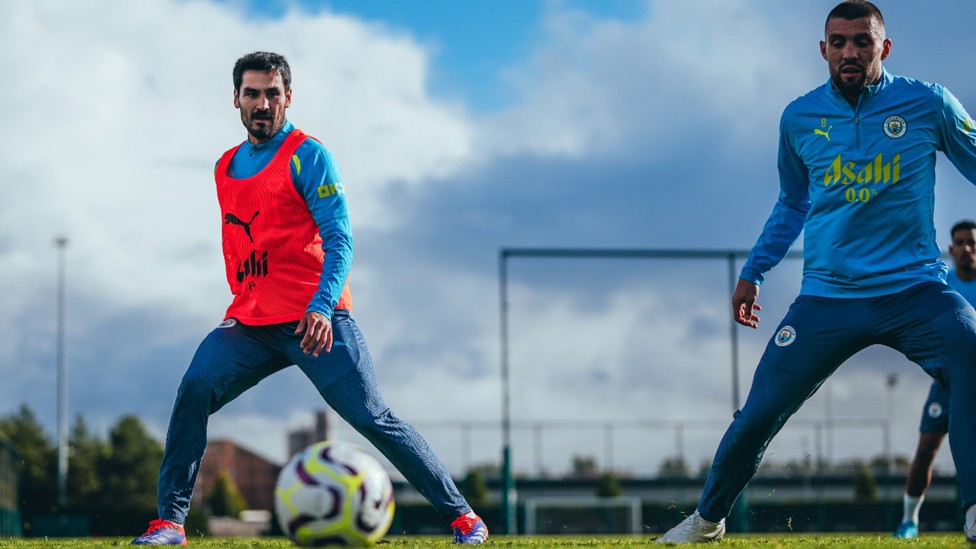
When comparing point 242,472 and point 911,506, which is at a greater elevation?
point 911,506

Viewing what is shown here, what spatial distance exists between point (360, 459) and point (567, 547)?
1.23 m

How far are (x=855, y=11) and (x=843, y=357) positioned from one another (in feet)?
4.73

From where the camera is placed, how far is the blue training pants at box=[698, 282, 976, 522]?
15.5ft

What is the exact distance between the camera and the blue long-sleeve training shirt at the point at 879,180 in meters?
4.92

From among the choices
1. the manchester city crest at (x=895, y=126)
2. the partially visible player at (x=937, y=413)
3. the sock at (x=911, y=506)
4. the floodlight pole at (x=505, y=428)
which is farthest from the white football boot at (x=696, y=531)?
the floodlight pole at (x=505, y=428)

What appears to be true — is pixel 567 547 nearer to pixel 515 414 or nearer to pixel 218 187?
pixel 218 187

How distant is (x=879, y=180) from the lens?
194 inches

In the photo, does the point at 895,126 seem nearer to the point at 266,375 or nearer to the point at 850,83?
the point at 850,83

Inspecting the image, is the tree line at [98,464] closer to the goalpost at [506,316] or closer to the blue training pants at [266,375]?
the goalpost at [506,316]

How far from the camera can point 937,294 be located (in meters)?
4.86

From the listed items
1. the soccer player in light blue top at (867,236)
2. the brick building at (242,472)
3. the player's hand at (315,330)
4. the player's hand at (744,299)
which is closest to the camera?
the soccer player in light blue top at (867,236)

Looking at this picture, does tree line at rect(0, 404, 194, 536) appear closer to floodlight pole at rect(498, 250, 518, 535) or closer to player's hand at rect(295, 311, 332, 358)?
floodlight pole at rect(498, 250, 518, 535)

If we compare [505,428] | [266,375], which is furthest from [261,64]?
[505,428]

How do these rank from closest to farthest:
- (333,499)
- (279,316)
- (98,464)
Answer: (333,499), (279,316), (98,464)
